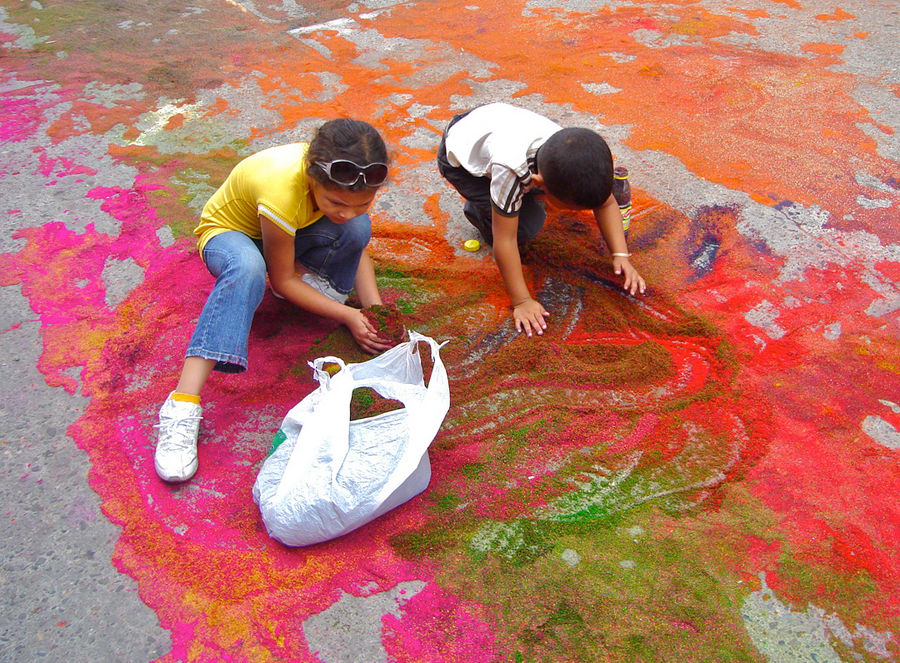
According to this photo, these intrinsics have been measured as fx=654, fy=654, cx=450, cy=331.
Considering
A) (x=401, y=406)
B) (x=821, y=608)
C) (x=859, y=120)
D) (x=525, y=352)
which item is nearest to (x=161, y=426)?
(x=401, y=406)

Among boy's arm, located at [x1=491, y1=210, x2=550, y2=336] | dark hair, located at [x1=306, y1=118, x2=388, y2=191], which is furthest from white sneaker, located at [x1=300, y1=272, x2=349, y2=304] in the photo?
boy's arm, located at [x1=491, y1=210, x2=550, y2=336]

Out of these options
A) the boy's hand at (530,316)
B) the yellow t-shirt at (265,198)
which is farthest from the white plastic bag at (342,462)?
the boy's hand at (530,316)

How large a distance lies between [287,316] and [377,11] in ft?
14.3

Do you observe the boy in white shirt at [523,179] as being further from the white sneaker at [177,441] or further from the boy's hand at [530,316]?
the white sneaker at [177,441]

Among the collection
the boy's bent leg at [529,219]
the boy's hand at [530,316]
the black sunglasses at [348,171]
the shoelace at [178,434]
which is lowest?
the boy's hand at [530,316]

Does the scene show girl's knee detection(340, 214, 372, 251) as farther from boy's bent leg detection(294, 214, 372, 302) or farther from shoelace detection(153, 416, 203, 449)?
shoelace detection(153, 416, 203, 449)

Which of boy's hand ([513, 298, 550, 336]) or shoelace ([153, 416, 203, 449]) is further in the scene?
boy's hand ([513, 298, 550, 336])

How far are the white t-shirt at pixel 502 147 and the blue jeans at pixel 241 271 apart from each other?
577 mm

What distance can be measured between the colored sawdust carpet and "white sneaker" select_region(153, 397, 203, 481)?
56 millimetres

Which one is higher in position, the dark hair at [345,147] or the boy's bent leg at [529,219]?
the dark hair at [345,147]

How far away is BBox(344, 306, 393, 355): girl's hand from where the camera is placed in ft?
8.13

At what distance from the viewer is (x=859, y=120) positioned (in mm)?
3979

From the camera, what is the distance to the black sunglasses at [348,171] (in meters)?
2.11

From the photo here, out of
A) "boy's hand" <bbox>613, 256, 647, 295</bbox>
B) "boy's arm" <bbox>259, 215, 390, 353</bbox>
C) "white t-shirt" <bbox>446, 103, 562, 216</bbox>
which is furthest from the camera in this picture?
"boy's hand" <bbox>613, 256, 647, 295</bbox>
